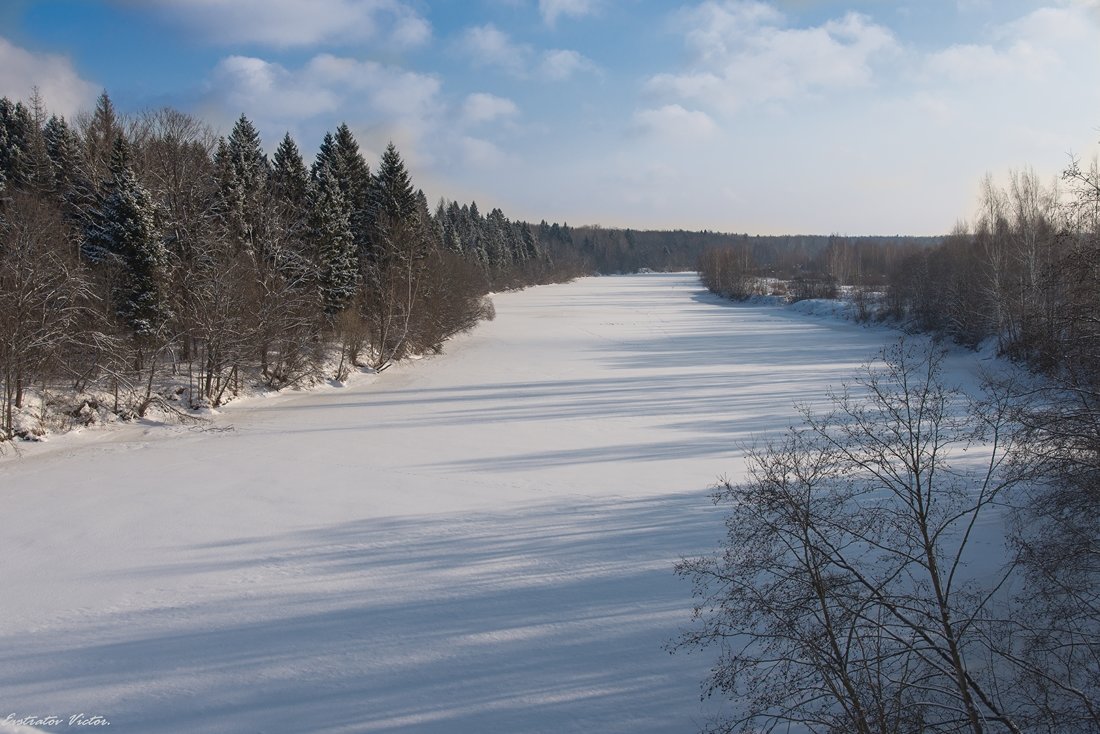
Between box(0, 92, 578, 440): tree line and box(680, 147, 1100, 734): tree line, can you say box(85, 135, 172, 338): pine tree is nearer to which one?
box(0, 92, 578, 440): tree line

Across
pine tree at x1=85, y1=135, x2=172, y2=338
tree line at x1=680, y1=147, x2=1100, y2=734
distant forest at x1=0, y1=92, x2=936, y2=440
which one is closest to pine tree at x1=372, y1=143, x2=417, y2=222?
distant forest at x1=0, y1=92, x2=936, y2=440

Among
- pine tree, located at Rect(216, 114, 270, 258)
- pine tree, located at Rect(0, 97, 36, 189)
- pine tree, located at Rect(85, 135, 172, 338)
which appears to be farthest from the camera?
pine tree, located at Rect(0, 97, 36, 189)

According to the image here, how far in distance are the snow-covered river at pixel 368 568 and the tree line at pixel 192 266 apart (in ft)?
9.36

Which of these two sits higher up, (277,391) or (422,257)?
(422,257)

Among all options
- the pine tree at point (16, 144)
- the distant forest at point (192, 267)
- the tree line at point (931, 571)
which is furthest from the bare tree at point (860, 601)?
the pine tree at point (16, 144)

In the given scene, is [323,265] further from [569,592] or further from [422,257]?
[569,592]

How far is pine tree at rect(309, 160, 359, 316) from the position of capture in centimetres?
2920

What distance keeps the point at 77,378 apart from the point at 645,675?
20643 millimetres

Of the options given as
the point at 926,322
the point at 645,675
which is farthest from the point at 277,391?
the point at 926,322

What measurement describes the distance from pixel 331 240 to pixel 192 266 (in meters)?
6.89

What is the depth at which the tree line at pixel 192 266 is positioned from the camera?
1883cm

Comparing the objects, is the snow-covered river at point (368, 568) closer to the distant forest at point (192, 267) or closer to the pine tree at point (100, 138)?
the distant forest at point (192, 267)

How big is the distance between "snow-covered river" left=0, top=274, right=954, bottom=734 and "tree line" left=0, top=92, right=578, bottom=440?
285 centimetres

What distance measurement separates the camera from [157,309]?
2194cm
